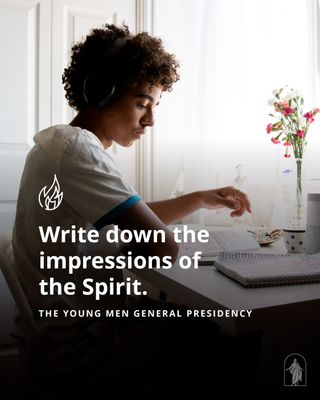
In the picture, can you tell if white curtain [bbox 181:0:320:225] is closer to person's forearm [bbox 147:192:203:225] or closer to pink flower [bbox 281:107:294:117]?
pink flower [bbox 281:107:294:117]

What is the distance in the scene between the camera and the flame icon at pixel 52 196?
0.82m

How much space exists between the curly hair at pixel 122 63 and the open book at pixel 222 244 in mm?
414

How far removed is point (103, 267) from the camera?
0.90 metres

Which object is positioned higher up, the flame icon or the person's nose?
the person's nose

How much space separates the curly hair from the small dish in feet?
1.66

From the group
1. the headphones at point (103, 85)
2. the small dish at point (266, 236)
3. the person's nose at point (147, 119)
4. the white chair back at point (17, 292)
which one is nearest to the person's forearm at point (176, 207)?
the small dish at point (266, 236)

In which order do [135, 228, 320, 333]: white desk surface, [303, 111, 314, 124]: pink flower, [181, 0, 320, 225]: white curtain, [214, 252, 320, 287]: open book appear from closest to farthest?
[135, 228, 320, 333]: white desk surface
[214, 252, 320, 287]: open book
[303, 111, 314, 124]: pink flower
[181, 0, 320, 225]: white curtain

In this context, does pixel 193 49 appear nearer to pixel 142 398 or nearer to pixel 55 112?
pixel 55 112

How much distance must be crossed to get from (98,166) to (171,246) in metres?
0.22

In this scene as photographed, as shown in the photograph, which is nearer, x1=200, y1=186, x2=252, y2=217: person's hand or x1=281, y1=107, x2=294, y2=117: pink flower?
x1=200, y1=186, x2=252, y2=217: person's hand

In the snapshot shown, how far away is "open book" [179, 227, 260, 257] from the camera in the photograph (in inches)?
42.7

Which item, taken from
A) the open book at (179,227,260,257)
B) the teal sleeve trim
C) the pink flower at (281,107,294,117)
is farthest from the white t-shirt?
the pink flower at (281,107,294,117)

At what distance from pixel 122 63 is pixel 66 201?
1.22 feet

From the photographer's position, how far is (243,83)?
1.94m
